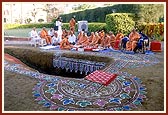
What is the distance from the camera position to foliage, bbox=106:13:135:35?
53.4ft

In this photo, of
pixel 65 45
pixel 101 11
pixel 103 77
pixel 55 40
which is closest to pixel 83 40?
pixel 65 45

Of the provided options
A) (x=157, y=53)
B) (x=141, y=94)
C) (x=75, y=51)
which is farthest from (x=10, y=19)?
(x=141, y=94)

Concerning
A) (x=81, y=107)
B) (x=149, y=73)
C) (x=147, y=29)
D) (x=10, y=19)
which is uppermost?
(x=10, y=19)

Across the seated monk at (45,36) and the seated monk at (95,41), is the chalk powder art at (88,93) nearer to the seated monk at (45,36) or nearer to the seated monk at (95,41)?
the seated monk at (95,41)

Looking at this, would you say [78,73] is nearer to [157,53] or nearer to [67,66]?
[67,66]

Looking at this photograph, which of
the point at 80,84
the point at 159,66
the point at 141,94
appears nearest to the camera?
the point at 141,94

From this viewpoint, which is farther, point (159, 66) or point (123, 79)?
point (159, 66)

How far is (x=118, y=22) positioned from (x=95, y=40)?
14.4ft

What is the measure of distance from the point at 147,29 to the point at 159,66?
8.93 m

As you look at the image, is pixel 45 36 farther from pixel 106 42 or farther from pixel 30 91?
pixel 30 91

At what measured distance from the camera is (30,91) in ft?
19.6

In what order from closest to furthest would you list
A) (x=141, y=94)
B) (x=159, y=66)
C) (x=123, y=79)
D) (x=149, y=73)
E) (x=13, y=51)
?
(x=141, y=94) → (x=123, y=79) → (x=149, y=73) → (x=159, y=66) → (x=13, y=51)

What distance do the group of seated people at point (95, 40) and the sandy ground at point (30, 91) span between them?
11.5ft

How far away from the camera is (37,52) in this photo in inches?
447
